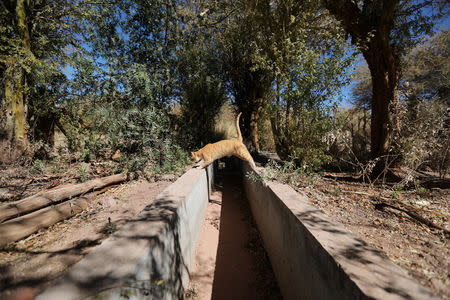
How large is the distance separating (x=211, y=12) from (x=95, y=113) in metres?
6.32

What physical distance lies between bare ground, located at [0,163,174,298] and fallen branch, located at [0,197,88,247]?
3.3 inches

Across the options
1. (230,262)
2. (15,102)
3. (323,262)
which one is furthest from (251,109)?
(15,102)

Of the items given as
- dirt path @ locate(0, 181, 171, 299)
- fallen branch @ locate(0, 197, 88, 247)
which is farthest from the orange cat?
fallen branch @ locate(0, 197, 88, 247)

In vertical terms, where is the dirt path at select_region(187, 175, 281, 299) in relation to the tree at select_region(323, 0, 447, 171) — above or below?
below

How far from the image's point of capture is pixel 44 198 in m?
2.82

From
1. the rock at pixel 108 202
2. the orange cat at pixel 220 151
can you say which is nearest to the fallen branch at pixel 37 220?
the rock at pixel 108 202

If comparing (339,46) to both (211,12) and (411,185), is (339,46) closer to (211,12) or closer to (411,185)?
(411,185)

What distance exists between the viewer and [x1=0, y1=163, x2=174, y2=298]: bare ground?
5.55ft

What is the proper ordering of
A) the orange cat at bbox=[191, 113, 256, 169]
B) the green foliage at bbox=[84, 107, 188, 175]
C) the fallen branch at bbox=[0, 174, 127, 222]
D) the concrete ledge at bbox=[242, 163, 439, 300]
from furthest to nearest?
1. the green foliage at bbox=[84, 107, 188, 175]
2. the orange cat at bbox=[191, 113, 256, 169]
3. the fallen branch at bbox=[0, 174, 127, 222]
4. the concrete ledge at bbox=[242, 163, 439, 300]

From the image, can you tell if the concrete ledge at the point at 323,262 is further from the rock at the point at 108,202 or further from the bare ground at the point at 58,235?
the rock at the point at 108,202

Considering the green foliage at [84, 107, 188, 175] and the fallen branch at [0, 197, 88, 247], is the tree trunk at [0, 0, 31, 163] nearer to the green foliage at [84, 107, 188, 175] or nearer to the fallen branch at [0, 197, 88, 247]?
the green foliage at [84, 107, 188, 175]

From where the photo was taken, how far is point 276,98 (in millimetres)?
5012

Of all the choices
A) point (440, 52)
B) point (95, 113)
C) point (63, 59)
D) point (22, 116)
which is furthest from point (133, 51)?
point (440, 52)

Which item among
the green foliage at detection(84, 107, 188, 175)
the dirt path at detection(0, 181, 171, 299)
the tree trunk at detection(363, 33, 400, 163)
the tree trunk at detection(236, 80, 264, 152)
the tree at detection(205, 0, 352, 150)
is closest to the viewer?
the dirt path at detection(0, 181, 171, 299)
